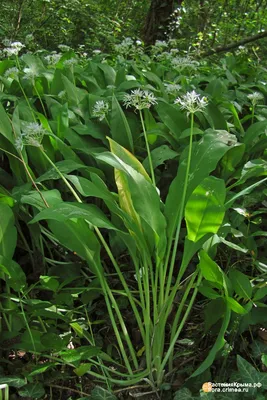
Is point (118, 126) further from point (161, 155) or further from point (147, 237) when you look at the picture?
point (147, 237)

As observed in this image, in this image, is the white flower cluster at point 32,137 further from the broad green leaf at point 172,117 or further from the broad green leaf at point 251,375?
the broad green leaf at point 251,375

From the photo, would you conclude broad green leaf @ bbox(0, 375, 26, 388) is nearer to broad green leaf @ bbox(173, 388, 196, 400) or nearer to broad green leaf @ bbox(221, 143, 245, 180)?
broad green leaf @ bbox(173, 388, 196, 400)

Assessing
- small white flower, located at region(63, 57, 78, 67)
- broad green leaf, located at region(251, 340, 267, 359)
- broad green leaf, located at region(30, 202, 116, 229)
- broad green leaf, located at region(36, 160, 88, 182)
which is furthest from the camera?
small white flower, located at region(63, 57, 78, 67)

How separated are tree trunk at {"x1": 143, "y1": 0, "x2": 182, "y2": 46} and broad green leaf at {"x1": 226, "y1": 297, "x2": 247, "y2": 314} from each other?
5.19 meters

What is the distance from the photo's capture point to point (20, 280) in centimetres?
148

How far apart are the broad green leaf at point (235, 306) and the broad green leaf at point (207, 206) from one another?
20cm

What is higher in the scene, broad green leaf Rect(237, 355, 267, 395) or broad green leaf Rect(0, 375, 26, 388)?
broad green leaf Rect(237, 355, 267, 395)

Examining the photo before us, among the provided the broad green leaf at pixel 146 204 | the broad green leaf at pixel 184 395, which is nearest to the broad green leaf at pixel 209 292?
the broad green leaf at pixel 146 204

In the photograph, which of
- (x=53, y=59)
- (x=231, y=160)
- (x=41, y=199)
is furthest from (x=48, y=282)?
(x=53, y=59)

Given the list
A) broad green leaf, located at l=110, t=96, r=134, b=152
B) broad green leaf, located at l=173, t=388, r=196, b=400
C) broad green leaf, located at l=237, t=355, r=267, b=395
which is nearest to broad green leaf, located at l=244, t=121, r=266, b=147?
broad green leaf, located at l=110, t=96, r=134, b=152

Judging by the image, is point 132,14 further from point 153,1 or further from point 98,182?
point 98,182

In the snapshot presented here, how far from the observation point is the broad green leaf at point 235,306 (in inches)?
51.8

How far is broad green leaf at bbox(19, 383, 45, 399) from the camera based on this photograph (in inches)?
55.6

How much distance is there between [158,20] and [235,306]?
528cm
